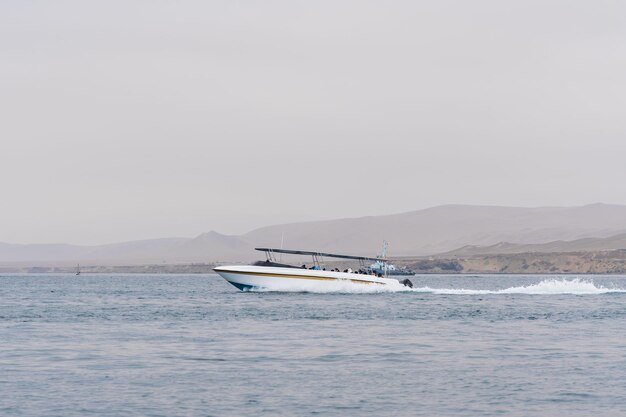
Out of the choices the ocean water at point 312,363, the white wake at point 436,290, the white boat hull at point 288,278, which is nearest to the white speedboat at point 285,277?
the white boat hull at point 288,278

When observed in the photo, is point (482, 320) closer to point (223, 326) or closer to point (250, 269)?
point (223, 326)

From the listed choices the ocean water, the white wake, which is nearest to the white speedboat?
the white wake

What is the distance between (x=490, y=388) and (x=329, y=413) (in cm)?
708

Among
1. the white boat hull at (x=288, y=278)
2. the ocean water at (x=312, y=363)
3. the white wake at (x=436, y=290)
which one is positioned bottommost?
the ocean water at (x=312, y=363)

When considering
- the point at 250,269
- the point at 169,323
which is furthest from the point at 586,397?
the point at 250,269

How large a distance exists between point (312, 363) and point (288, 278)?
58.2 metres

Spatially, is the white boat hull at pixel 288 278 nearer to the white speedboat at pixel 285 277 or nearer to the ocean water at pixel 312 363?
the white speedboat at pixel 285 277

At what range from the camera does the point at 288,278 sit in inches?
3875

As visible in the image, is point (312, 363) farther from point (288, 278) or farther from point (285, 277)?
point (288, 278)

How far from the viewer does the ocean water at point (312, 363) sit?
30.5 meters

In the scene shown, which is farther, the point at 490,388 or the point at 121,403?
the point at 490,388

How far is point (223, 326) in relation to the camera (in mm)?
59125

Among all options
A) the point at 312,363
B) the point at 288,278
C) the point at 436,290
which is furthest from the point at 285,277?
the point at 312,363

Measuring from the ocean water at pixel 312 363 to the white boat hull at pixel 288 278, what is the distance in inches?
948
